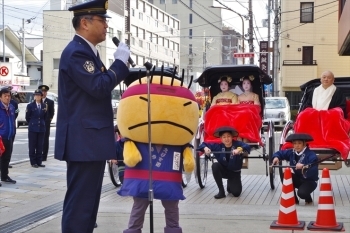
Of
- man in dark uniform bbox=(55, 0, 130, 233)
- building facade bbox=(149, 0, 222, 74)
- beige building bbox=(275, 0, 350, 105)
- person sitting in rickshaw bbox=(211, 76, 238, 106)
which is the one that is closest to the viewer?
man in dark uniform bbox=(55, 0, 130, 233)

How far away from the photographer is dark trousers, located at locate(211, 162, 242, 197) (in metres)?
9.77

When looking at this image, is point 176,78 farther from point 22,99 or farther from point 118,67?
point 22,99

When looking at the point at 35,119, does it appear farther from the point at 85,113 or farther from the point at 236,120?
the point at 85,113

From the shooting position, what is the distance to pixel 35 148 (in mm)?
14305

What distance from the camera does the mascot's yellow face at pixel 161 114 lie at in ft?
18.4

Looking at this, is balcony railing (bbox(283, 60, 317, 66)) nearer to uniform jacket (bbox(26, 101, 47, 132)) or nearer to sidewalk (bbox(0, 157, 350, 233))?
uniform jacket (bbox(26, 101, 47, 132))

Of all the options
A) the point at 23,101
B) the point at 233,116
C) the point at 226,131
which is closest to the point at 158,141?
the point at 226,131

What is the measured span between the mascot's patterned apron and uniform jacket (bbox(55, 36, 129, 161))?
1190 mm

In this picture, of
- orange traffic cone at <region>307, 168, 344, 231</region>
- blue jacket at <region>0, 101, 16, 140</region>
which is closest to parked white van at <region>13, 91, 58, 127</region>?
blue jacket at <region>0, 101, 16, 140</region>

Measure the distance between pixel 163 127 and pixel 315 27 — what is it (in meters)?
39.4

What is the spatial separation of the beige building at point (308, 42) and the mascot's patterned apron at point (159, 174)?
1518 inches

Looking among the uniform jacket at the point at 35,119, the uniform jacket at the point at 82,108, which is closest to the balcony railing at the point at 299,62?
the uniform jacket at the point at 35,119

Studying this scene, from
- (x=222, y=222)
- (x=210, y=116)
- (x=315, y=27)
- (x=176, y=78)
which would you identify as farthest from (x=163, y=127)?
(x=315, y=27)

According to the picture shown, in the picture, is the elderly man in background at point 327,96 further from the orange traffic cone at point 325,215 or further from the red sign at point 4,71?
the red sign at point 4,71
